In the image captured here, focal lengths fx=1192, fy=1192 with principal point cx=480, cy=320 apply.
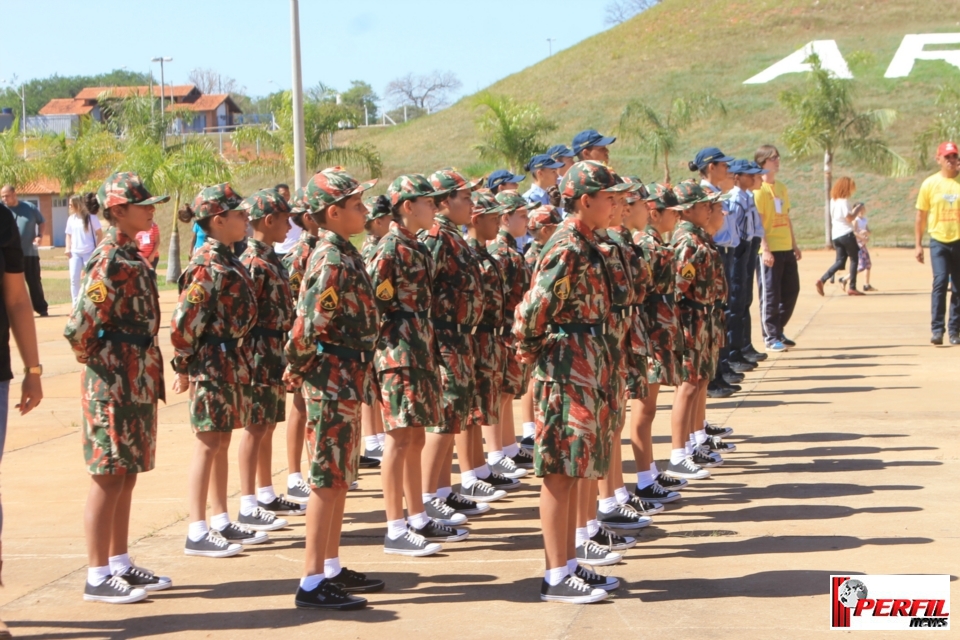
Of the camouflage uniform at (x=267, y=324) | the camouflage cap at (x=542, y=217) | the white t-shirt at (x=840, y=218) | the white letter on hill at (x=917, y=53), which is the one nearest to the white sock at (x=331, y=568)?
the camouflage uniform at (x=267, y=324)

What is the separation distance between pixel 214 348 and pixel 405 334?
41.2 inches

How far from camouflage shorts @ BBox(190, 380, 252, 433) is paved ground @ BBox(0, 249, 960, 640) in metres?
0.72

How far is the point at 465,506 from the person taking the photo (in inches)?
290

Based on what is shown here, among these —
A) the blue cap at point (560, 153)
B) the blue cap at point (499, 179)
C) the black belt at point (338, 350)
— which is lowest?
the black belt at point (338, 350)

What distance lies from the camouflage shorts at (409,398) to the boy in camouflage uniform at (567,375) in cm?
88

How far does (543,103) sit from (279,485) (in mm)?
60494

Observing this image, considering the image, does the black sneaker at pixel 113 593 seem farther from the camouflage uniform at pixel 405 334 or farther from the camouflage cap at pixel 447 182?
the camouflage cap at pixel 447 182

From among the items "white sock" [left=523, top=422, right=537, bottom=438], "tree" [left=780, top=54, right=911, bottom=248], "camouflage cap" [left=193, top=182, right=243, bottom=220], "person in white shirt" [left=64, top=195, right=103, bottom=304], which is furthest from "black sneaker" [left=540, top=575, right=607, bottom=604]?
"tree" [left=780, top=54, right=911, bottom=248]

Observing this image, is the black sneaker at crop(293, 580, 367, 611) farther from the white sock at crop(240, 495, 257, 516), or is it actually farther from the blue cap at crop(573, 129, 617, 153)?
the blue cap at crop(573, 129, 617, 153)

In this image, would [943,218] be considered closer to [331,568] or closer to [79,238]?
[331,568]

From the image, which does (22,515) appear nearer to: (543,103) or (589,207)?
(589,207)

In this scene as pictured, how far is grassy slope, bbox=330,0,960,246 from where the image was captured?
53.2 meters

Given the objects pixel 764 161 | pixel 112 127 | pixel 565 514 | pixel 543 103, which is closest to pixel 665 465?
pixel 565 514

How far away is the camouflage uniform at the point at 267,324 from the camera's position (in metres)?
6.84
